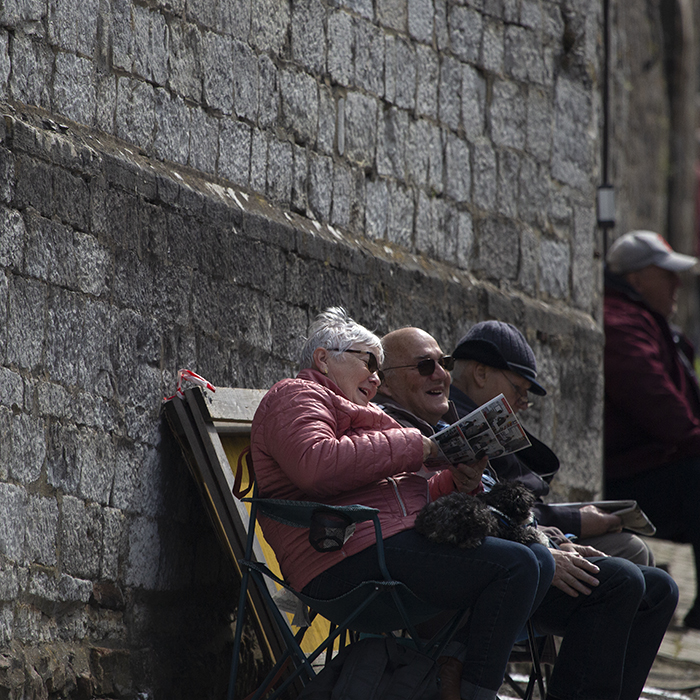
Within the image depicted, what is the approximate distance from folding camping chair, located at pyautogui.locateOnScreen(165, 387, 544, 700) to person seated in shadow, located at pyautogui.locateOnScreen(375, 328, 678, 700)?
15 cm

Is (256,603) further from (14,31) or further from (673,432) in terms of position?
(673,432)

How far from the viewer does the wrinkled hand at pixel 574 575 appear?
11.7ft

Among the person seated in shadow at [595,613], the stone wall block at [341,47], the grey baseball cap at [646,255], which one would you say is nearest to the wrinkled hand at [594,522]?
the person seated in shadow at [595,613]

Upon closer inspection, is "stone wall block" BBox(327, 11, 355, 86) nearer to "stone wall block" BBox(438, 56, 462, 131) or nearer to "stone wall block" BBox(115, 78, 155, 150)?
"stone wall block" BBox(438, 56, 462, 131)

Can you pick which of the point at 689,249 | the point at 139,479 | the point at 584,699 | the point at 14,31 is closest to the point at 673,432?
the point at 584,699

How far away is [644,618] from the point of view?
376 cm

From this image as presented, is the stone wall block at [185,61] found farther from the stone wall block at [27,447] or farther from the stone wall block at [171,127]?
the stone wall block at [27,447]

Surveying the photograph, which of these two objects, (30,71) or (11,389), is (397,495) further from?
(30,71)

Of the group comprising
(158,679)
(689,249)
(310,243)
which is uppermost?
(689,249)

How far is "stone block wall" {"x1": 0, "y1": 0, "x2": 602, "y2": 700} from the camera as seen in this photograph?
372cm

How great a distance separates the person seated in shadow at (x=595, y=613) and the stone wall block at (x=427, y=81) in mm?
2104

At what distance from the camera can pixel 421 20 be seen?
5727mm

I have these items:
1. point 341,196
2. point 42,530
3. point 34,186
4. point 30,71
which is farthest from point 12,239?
point 341,196

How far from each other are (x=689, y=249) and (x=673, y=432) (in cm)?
721
